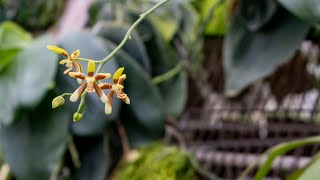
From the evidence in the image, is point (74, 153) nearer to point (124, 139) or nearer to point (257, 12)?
point (124, 139)

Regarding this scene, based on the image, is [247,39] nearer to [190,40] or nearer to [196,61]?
[190,40]

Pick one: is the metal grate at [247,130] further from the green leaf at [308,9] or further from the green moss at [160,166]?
the green leaf at [308,9]

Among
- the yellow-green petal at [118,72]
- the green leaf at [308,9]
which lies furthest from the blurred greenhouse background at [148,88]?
A: the yellow-green petal at [118,72]

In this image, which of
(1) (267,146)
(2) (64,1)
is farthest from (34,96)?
(2) (64,1)

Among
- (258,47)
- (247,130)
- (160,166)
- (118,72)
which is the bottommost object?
(247,130)

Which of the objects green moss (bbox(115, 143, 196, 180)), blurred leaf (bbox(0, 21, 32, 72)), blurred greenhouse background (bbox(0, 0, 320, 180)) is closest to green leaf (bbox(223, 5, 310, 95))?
blurred greenhouse background (bbox(0, 0, 320, 180))

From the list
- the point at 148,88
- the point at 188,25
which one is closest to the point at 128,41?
the point at 148,88

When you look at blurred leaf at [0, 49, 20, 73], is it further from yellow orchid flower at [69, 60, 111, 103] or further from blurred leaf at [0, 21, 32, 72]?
yellow orchid flower at [69, 60, 111, 103]
